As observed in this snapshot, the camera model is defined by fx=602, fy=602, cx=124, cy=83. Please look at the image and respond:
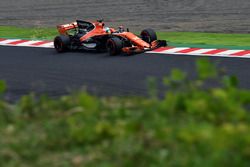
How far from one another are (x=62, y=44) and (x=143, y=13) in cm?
1003

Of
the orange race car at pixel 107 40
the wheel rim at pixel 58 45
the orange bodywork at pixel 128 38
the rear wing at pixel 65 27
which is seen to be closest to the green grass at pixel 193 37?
the orange race car at pixel 107 40

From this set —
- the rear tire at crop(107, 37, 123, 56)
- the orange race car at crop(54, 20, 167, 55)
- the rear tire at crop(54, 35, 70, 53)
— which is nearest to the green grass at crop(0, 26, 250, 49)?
the orange race car at crop(54, 20, 167, 55)

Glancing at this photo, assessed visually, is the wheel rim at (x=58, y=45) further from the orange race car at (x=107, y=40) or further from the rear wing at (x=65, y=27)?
the rear wing at (x=65, y=27)

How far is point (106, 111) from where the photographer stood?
5.24 meters

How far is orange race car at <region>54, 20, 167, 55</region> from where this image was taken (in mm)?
13953

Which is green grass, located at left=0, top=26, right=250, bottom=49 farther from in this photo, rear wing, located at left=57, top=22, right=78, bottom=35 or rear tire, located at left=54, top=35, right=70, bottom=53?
rear tire, located at left=54, top=35, right=70, bottom=53

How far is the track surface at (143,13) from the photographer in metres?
19.9

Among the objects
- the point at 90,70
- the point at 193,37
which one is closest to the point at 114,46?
the point at 90,70

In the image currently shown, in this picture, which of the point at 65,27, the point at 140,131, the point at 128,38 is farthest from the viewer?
the point at 65,27

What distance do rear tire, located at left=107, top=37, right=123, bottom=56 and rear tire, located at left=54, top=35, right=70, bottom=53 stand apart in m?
1.40

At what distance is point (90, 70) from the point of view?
12.0 metres

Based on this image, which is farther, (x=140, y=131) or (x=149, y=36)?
(x=149, y=36)

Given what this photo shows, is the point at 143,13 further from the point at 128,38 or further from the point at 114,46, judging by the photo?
the point at 114,46

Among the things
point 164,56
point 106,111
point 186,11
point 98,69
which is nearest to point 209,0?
point 186,11
